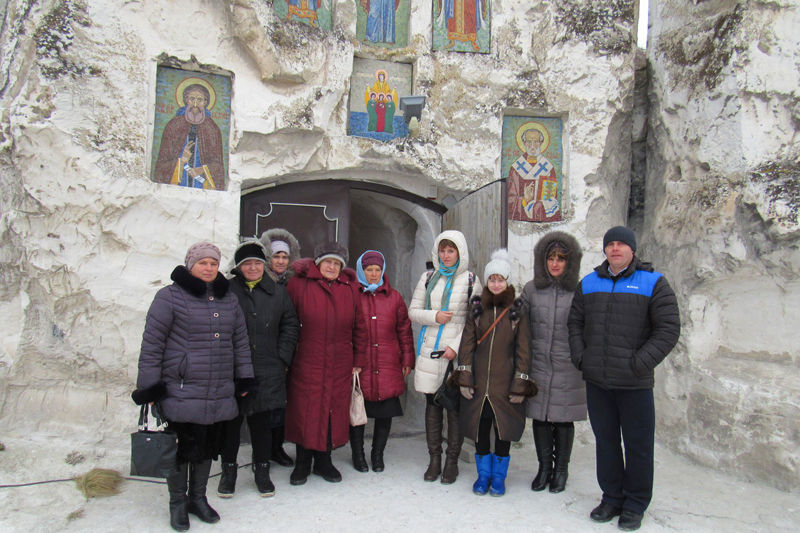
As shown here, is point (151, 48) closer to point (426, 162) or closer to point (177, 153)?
point (177, 153)

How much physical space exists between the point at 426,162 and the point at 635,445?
10.4ft

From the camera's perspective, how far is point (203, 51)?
4.71 metres

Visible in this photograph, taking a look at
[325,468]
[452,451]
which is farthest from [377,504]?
[452,451]

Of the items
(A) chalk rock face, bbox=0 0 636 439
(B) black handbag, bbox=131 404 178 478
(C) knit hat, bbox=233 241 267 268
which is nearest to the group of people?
(C) knit hat, bbox=233 241 267 268

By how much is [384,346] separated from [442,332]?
45cm

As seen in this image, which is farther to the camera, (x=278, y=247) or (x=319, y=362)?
(x=278, y=247)

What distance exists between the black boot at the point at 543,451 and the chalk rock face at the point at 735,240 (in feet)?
5.32

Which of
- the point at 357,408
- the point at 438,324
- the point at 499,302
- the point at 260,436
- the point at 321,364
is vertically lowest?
the point at 260,436

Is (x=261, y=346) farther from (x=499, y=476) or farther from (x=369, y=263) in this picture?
(x=499, y=476)

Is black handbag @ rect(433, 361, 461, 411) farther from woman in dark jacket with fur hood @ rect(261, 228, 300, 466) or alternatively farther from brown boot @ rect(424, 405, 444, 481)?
woman in dark jacket with fur hood @ rect(261, 228, 300, 466)

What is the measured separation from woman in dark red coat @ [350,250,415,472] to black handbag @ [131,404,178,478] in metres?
1.48

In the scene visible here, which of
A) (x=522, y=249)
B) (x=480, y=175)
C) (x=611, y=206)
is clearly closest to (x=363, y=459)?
(x=522, y=249)

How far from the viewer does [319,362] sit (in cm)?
371

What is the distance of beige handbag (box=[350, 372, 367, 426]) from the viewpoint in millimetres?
3941
